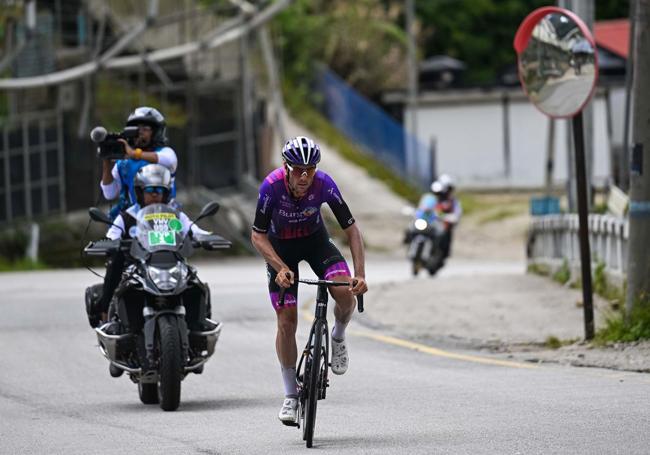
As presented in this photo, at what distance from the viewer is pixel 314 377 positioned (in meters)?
9.35

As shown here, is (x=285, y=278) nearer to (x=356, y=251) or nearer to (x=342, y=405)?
(x=356, y=251)

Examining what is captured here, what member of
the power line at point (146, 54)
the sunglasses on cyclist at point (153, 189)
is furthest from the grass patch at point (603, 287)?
the power line at point (146, 54)

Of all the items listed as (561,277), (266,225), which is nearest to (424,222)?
(561,277)

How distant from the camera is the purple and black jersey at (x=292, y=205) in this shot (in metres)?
9.85

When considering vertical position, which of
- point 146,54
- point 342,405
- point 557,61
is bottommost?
point 342,405

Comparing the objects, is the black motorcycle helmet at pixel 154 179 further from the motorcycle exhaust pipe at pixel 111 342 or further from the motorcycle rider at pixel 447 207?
the motorcycle rider at pixel 447 207

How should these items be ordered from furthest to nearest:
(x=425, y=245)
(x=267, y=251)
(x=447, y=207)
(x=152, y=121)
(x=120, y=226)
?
(x=447, y=207), (x=425, y=245), (x=152, y=121), (x=120, y=226), (x=267, y=251)

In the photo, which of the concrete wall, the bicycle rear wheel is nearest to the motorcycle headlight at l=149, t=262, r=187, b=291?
the bicycle rear wheel

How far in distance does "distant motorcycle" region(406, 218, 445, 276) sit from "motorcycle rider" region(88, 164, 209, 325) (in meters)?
14.2

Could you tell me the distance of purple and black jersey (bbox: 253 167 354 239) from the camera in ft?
32.3

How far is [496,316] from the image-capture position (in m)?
17.8

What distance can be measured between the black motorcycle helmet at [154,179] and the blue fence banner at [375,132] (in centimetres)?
3875

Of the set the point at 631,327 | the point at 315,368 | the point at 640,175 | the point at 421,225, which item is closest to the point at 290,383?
the point at 315,368

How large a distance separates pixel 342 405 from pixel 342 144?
4124cm
